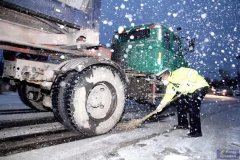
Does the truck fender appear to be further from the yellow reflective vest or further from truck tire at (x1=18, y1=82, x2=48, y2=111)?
truck tire at (x1=18, y1=82, x2=48, y2=111)

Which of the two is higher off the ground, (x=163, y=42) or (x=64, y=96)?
(x=163, y=42)

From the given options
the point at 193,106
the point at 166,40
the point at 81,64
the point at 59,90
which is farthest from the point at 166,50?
the point at 59,90

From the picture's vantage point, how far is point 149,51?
7.39m

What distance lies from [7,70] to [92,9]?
162 centimetres

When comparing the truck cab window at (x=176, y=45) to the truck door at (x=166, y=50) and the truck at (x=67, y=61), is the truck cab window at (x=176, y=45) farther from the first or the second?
the truck at (x=67, y=61)

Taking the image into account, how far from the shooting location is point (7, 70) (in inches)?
151

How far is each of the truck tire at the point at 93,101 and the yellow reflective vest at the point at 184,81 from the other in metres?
1.03

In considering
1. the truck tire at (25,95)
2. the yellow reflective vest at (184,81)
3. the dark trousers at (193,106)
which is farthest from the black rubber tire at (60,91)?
the dark trousers at (193,106)

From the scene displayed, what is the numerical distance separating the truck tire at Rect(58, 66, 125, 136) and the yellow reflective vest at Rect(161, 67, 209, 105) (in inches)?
40.7

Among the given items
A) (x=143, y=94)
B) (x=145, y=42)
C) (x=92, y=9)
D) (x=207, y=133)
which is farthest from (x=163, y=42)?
(x=92, y=9)

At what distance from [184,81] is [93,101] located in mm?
1748

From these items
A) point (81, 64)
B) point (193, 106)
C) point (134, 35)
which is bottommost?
point (193, 106)

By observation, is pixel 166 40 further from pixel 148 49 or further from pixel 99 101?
pixel 99 101

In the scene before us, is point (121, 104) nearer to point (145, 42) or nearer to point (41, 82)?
point (41, 82)
